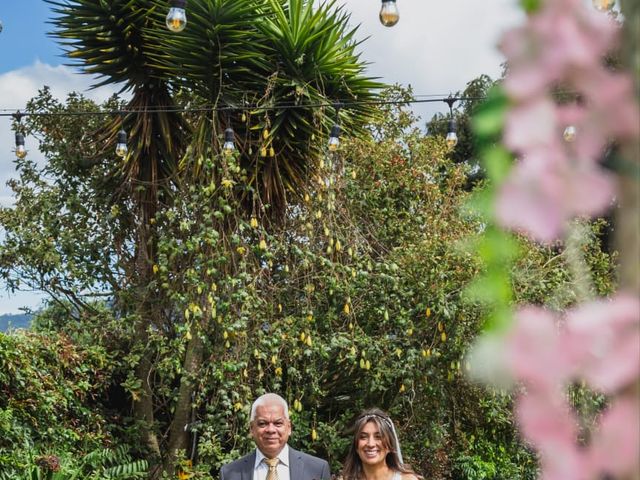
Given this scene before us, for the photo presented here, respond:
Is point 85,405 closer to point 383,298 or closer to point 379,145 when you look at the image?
point 383,298

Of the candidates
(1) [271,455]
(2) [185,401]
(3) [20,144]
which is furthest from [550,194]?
(2) [185,401]

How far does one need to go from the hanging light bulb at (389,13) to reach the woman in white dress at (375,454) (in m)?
1.86

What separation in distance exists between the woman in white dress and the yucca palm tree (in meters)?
3.11

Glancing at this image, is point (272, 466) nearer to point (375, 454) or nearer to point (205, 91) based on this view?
point (375, 454)

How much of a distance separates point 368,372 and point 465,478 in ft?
5.23

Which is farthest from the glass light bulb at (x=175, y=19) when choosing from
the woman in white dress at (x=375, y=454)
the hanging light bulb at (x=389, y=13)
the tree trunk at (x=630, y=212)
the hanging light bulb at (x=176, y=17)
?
the tree trunk at (x=630, y=212)

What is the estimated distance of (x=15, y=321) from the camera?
778 cm

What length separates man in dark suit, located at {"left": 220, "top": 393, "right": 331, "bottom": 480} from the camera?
4512 millimetres

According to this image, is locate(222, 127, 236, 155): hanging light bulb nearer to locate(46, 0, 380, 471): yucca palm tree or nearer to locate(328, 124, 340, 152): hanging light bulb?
locate(46, 0, 380, 471): yucca palm tree

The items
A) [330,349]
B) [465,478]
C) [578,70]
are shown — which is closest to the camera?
[578,70]

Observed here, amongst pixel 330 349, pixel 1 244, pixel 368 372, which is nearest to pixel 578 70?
pixel 330 349

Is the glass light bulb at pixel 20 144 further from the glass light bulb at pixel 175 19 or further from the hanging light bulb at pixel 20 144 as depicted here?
the glass light bulb at pixel 175 19

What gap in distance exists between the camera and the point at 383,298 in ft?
24.6

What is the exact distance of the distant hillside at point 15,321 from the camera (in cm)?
745
